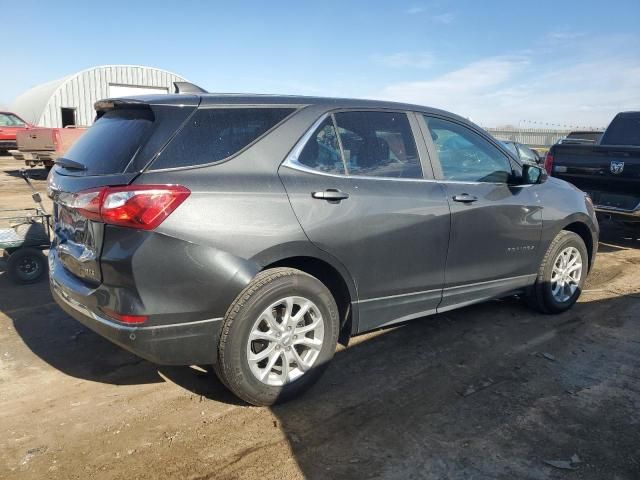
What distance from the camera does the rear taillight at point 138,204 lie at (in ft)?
8.59

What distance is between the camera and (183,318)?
275cm

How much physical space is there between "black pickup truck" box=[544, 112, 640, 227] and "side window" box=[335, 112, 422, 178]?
4.54m

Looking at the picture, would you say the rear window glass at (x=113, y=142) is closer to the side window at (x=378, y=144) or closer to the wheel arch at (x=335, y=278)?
the wheel arch at (x=335, y=278)

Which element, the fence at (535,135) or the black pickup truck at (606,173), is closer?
the black pickup truck at (606,173)

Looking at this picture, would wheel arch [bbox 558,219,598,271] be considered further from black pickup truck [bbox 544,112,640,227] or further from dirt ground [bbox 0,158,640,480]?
black pickup truck [bbox 544,112,640,227]

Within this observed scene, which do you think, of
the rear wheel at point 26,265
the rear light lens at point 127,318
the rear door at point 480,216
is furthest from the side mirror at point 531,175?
the rear wheel at point 26,265

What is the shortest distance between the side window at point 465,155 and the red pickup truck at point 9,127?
2057cm

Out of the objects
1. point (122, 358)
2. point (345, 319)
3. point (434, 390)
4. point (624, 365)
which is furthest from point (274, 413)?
point (624, 365)

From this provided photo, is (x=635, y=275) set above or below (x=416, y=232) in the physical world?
below

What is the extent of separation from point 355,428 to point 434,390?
704 mm

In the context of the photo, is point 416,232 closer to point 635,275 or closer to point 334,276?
point 334,276

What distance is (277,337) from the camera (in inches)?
120

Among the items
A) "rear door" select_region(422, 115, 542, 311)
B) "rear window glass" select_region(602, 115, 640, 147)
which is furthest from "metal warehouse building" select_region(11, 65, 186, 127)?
"rear door" select_region(422, 115, 542, 311)

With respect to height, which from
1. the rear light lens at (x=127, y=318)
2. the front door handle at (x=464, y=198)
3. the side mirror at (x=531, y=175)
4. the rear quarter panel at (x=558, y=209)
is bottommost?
the rear light lens at (x=127, y=318)
